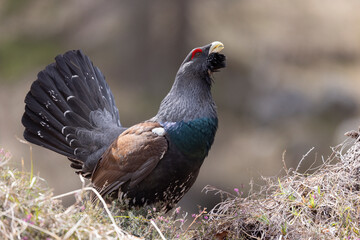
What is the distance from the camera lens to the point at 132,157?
3.68 m

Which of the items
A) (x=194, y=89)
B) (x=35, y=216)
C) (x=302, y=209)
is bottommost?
(x=302, y=209)

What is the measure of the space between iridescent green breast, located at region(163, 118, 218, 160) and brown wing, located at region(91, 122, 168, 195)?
0.31 ft

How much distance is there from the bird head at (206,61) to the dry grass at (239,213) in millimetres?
1014

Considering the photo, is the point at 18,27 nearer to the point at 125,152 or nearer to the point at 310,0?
the point at 310,0

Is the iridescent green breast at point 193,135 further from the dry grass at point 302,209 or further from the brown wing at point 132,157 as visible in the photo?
the dry grass at point 302,209

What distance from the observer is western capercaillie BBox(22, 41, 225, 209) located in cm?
358

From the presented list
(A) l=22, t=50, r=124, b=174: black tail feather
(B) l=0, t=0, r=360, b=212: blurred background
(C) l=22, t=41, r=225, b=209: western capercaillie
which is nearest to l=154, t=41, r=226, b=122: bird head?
(C) l=22, t=41, r=225, b=209: western capercaillie

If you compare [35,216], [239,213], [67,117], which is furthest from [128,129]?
[35,216]

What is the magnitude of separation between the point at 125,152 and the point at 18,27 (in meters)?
9.94

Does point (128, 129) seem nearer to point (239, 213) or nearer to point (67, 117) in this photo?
point (67, 117)

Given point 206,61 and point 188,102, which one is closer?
point 188,102

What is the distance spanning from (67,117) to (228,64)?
7.21 metres

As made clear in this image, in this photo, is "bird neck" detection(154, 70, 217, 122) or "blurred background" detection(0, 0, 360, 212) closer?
"bird neck" detection(154, 70, 217, 122)

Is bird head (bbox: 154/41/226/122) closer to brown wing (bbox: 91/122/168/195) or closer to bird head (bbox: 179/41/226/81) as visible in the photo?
bird head (bbox: 179/41/226/81)
